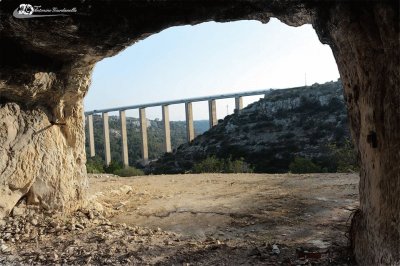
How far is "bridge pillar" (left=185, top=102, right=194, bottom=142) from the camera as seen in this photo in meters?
34.7

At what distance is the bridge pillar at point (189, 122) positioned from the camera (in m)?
34.7

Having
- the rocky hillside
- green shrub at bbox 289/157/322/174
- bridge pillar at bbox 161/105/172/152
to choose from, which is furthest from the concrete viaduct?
green shrub at bbox 289/157/322/174

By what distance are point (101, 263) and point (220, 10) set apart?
3292mm

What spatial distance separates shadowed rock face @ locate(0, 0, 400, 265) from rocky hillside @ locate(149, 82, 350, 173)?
18.4 meters

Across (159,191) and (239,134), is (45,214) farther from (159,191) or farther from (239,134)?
(239,134)

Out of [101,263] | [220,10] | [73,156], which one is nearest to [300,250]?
[101,263]

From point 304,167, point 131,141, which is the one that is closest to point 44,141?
point 304,167

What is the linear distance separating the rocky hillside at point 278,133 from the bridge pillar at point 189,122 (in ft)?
2.15

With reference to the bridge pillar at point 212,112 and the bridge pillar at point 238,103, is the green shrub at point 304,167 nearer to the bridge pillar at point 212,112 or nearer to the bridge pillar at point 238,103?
the bridge pillar at point 212,112

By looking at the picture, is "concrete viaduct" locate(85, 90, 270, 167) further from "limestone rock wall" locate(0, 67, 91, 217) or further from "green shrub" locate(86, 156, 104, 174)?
"limestone rock wall" locate(0, 67, 91, 217)

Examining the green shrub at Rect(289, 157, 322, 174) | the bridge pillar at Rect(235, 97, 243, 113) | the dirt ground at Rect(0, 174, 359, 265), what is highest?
the bridge pillar at Rect(235, 97, 243, 113)

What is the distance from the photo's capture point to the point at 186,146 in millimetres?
33531

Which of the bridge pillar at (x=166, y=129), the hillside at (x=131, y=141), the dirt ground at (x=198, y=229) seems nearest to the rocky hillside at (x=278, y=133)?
the bridge pillar at (x=166, y=129)

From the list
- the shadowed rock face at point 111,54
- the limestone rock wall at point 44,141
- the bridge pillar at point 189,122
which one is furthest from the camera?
the bridge pillar at point 189,122
